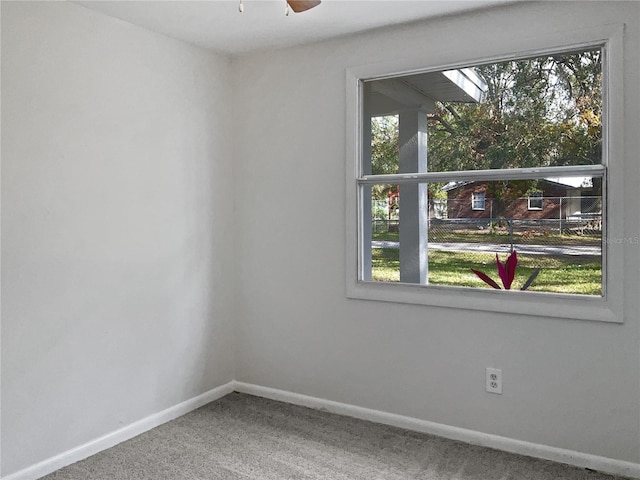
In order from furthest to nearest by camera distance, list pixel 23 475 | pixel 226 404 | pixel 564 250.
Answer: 1. pixel 226 404
2. pixel 564 250
3. pixel 23 475

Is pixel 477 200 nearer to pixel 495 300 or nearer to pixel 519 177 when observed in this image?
pixel 519 177

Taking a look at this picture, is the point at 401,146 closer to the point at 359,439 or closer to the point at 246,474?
the point at 359,439

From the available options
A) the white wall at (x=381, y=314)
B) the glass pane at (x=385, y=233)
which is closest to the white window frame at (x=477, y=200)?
the glass pane at (x=385, y=233)

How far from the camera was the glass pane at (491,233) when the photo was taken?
2.62 m

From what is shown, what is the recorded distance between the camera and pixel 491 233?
286 centimetres

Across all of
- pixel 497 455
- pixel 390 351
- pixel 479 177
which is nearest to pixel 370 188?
pixel 479 177

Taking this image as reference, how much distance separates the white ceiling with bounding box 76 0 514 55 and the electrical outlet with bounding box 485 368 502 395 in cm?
190

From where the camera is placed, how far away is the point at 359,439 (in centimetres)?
293

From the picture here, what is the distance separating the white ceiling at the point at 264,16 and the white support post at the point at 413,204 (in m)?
0.56

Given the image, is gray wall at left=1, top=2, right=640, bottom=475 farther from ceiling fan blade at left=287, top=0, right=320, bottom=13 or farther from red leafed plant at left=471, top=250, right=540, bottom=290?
ceiling fan blade at left=287, top=0, right=320, bottom=13

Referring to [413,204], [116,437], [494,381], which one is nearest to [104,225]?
[116,437]

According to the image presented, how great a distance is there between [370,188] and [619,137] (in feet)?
4.34

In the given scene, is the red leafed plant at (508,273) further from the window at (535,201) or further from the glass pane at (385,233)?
Answer: the glass pane at (385,233)

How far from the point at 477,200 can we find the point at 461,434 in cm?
128
